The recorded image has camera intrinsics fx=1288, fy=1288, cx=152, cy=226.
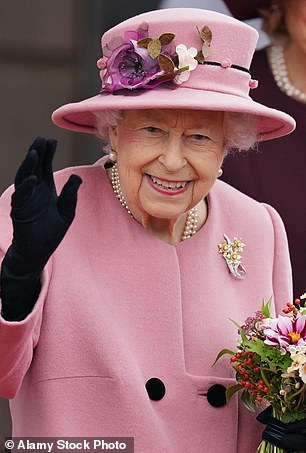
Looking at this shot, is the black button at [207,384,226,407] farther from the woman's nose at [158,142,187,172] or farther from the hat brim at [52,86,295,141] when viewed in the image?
the hat brim at [52,86,295,141]

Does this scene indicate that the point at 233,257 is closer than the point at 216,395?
No

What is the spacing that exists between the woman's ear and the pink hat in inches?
3.8

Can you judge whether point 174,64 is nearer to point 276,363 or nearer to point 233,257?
point 233,257

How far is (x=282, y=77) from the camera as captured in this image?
4723 mm

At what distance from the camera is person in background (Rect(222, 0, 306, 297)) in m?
4.60

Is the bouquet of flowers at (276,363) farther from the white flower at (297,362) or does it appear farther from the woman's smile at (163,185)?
the woman's smile at (163,185)

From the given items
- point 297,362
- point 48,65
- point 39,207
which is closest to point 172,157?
point 39,207

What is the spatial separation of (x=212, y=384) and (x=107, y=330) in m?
0.32

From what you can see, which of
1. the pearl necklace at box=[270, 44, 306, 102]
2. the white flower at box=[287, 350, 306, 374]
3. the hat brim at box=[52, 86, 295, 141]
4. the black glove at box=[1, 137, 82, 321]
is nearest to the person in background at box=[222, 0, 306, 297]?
the pearl necklace at box=[270, 44, 306, 102]

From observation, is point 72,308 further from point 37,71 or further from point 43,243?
point 37,71

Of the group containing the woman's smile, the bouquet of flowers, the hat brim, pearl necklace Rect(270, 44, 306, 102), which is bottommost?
the bouquet of flowers

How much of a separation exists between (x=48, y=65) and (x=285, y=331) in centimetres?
264

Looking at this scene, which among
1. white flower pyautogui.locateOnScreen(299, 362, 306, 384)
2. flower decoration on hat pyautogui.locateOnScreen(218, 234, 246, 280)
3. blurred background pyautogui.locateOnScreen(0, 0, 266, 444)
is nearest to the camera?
white flower pyautogui.locateOnScreen(299, 362, 306, 384)

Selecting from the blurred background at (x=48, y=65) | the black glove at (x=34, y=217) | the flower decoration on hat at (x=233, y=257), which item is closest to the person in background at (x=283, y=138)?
the blurred background at (x=48, y=65)
